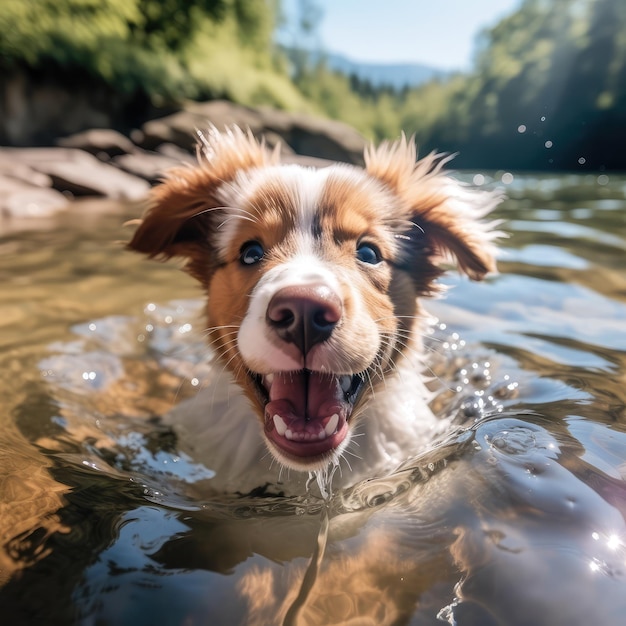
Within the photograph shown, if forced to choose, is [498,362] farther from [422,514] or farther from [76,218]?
[76,218]

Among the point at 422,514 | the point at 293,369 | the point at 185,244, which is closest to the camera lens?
the point at 422,514

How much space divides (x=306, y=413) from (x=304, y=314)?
1.41 feet

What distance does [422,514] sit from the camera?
1854 mm

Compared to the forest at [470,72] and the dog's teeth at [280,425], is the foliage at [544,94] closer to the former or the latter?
the forest at [470,72]

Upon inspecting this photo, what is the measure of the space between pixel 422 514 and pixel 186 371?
216cm

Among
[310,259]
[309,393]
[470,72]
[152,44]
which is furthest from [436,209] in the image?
[470,72]

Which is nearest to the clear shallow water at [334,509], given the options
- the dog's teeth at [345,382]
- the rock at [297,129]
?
the dog's teeth at [345,382]

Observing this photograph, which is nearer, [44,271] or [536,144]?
[44,271]

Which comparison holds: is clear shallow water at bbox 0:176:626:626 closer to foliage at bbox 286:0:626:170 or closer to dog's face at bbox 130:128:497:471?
dog's face at bbox 130:128:497:471

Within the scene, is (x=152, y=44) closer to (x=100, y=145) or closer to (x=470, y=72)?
(x=100, y=145)

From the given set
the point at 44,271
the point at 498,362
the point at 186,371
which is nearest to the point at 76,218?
the point at 44,271

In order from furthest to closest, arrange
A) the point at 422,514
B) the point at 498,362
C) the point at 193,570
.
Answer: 1. the point at 498,362
2. the point at 422,514
3. the point at 193,570

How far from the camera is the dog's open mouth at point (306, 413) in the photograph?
6.81 feet

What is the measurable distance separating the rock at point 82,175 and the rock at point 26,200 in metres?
0.89
